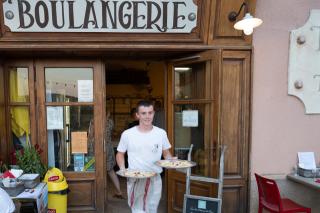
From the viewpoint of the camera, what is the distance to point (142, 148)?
2.50 meters

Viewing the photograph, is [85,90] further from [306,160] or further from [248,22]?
[306,160]

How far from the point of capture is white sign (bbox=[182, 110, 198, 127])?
328 centimetres

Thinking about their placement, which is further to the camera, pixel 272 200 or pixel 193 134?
pixel 193 134

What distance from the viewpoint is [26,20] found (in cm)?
282

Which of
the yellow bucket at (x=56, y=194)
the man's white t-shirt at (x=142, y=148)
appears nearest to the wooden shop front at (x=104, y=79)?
the yellow bucket at (x=56, y=194)

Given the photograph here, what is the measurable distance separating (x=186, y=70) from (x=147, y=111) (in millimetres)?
1146

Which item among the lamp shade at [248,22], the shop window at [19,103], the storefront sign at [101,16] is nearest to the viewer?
the lamp shade at [248,22]

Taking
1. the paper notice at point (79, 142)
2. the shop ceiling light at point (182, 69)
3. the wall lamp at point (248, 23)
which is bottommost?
the paper notice at point (79, 142)

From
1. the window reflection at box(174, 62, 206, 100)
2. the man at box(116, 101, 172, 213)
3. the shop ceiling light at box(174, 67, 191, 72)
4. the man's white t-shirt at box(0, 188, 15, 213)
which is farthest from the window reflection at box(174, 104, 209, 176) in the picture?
the man's white t-shirt at box(0, 188, 15, 213)

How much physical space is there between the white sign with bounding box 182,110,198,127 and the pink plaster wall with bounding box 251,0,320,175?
28.3 inches

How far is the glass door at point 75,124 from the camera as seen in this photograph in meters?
3.27

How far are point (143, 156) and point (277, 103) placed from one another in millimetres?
1857

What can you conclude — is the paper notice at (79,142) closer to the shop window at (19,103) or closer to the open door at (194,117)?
the shop window at (19,103)

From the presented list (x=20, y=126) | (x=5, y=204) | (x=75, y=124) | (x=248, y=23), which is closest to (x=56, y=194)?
(x=75, y=124)
